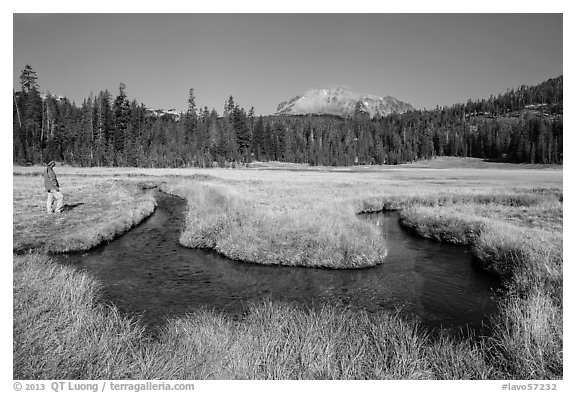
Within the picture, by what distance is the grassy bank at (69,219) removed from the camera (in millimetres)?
17250

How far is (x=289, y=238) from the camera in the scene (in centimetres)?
1903

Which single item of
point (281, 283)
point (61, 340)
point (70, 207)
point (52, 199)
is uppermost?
point (52, 199)

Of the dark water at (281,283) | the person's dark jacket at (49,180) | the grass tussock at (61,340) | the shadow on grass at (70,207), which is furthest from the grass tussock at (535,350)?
the shadow on grass at (70,207)

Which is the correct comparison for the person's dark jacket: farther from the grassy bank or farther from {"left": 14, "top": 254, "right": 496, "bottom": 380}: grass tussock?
{"left": 14, "top": 254, "right": 496, "bottom": 380}: grass tussock

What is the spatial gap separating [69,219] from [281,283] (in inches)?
600

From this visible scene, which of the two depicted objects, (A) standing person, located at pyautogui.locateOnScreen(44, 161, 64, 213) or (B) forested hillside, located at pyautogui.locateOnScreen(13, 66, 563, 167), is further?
(B) forested hillside, located at pyautogui.locateOnScreen(13, 66, 563, 167)

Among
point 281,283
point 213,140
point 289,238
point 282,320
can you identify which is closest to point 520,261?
point 281,283

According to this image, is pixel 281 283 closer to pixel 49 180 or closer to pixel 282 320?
pixel 282 320

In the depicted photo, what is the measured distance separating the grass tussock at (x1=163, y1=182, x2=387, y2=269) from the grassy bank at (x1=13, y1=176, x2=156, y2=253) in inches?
194

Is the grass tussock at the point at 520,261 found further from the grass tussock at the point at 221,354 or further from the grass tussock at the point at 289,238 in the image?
the grass tussock at the point at 289,238

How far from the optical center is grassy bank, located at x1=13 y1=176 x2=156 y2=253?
17250mm

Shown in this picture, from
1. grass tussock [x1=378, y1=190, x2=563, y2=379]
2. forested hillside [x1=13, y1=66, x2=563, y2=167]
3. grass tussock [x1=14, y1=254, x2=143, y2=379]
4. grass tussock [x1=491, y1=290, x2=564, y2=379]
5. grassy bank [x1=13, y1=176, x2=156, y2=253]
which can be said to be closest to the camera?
grass tussock [x1=14, y1=254, x2=143, y2=379]

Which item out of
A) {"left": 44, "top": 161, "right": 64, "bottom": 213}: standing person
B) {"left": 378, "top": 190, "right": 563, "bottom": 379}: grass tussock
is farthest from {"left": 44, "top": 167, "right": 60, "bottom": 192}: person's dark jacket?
{"left": 378, "top": 190, "right": 563, "bottom": 379}: grass tussock

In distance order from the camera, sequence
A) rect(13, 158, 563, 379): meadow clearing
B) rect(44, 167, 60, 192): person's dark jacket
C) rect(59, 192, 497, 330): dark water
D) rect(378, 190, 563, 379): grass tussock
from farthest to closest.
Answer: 1. rect(44, 167, 60, 192): person's dark jacket
2. rect(59, 192, 497, 330): dark water
3. rect(378, 190, 563, 379): grass tussock
4. rect(13, 158, 563, 379): meadow clearing
